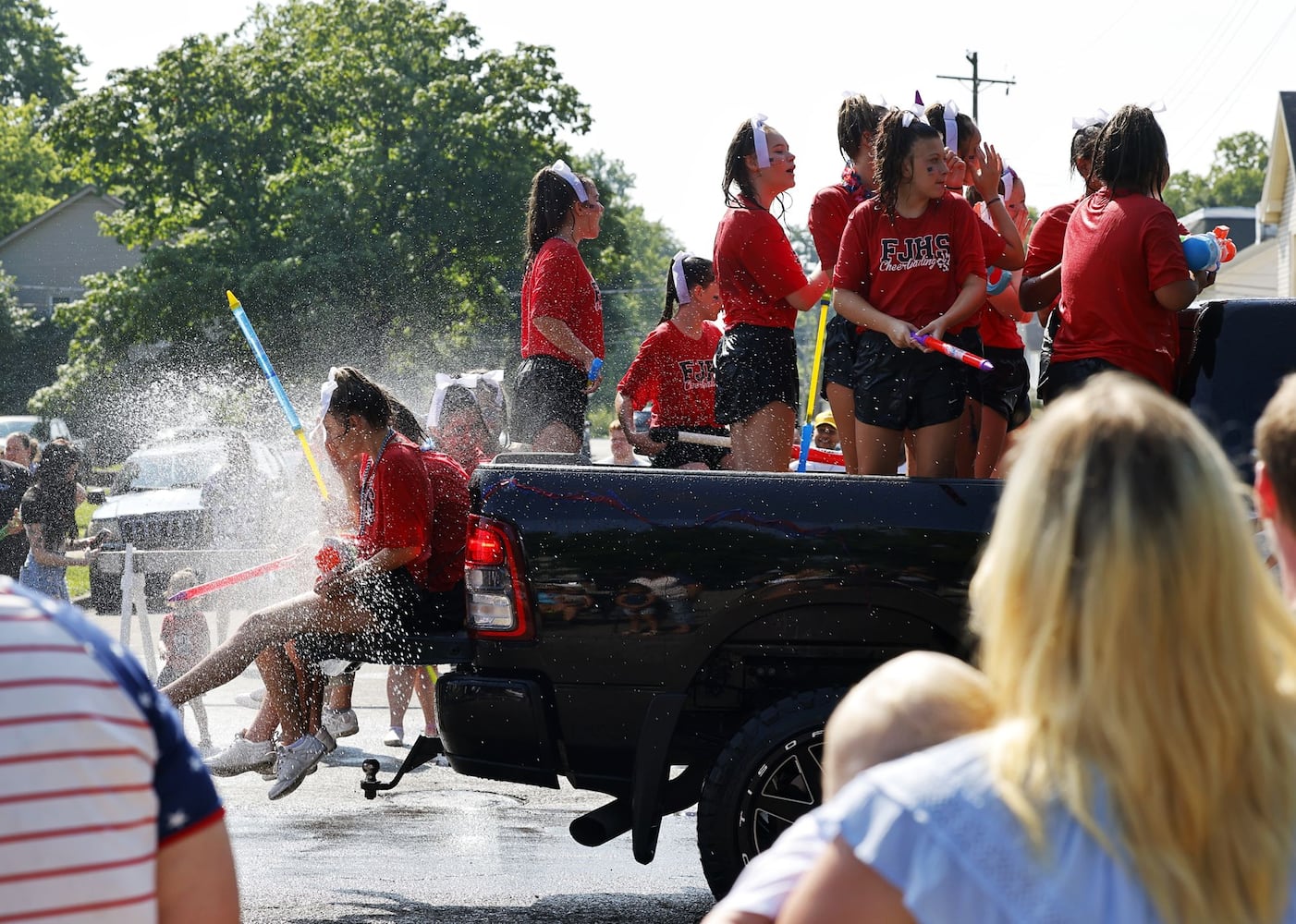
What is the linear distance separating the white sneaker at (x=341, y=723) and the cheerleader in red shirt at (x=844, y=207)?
244 centimetres

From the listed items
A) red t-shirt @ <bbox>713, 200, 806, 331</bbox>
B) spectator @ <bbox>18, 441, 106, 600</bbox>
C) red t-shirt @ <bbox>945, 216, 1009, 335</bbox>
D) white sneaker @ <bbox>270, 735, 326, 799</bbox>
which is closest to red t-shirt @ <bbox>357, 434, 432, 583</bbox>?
white sneaker @ <bbox>270, 735, 326, 799</bbox>

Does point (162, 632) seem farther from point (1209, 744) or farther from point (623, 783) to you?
point (1209, 744)

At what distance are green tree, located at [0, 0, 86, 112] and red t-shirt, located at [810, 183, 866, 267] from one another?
72.6m

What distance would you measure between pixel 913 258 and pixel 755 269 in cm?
75

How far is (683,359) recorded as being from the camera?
7.16m

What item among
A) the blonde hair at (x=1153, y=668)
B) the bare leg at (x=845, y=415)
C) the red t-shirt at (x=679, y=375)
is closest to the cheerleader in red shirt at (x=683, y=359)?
the red t-shirt at (x=679, y=375)

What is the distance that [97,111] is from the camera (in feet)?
125

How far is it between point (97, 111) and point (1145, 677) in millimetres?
40246

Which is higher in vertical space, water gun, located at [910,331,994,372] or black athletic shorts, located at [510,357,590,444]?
water gun, located at [910,331,994,372]

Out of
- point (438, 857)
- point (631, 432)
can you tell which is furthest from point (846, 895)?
point (631, 432)

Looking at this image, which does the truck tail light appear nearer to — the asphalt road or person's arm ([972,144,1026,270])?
the asphalt road

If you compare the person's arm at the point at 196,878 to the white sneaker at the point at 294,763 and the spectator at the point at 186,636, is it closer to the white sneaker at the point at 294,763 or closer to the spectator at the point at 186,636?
the white sneaker at the point at 294,763

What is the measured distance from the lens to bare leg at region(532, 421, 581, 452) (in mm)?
6562

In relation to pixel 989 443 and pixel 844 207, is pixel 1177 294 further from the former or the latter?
pixel 844 207
